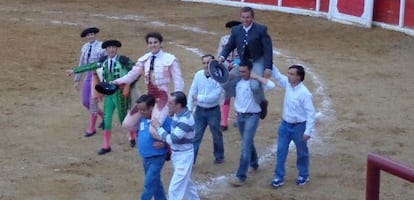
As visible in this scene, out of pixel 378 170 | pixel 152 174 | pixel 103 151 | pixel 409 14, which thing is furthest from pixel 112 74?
pixel 409 14

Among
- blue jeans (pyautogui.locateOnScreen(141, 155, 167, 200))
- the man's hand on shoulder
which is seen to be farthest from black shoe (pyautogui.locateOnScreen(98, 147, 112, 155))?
blue jeans (pyautogui.locateOnScreen(141, 155, 167, 200))

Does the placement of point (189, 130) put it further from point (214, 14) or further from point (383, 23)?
point (214, 14)

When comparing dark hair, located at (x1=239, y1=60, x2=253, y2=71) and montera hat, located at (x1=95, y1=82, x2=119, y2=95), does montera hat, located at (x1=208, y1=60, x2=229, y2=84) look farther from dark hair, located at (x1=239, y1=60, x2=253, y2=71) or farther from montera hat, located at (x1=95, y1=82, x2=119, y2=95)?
montera hat, located at (x1=95, y1=82, x2=119, y2=95)

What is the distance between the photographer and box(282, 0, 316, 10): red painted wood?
18844 mm

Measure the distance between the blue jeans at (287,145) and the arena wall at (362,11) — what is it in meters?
8.74

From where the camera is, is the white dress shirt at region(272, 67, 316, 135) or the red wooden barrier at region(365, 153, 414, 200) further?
the white dress shirt at region(272, 67, 316, 135)

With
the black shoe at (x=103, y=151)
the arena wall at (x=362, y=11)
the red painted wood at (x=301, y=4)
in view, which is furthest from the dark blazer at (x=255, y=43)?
the red painted wood at (x=301, y=4)

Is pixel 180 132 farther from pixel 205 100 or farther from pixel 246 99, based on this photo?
pixel 205 100

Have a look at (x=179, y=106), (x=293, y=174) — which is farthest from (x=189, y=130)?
(x=293, y=174)

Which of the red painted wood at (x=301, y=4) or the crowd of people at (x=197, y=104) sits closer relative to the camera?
the crowd of people at (x=197, y=104)

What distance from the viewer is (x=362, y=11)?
1723cm

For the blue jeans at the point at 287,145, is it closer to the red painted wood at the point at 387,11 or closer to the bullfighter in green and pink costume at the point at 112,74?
the bullfighter in green and pink costume at the point at 112,74

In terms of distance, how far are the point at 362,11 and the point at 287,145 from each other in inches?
380

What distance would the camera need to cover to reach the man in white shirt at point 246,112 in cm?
809
